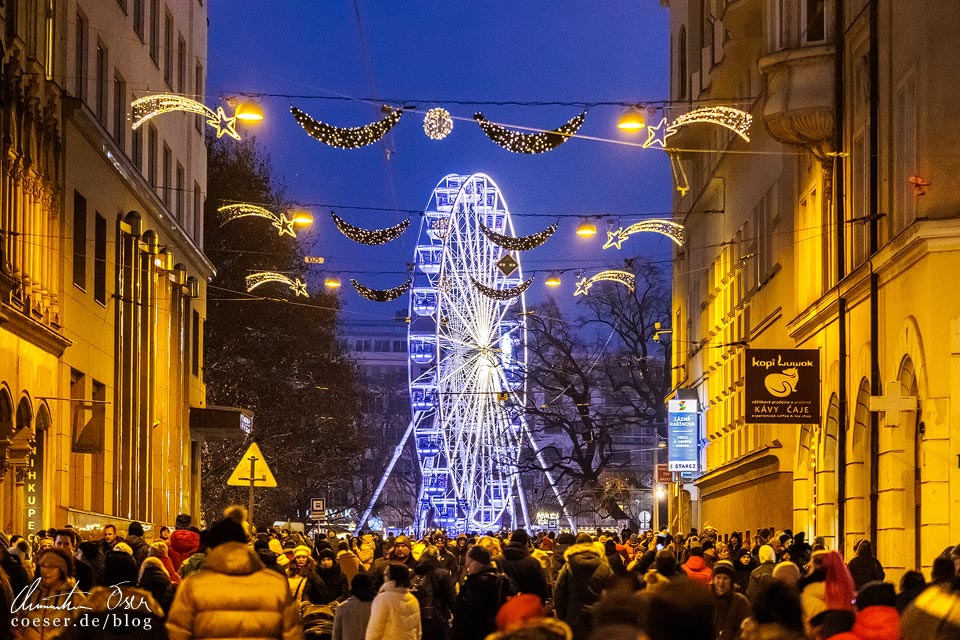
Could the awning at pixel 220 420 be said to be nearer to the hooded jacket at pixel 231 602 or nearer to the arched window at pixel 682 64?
the arched window at pixel 682 64

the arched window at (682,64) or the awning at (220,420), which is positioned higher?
the arched window at (682,64)

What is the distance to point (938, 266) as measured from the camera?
2320cm

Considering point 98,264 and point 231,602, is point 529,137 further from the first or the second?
point 231,602

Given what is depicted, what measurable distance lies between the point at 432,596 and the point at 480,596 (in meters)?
2.61

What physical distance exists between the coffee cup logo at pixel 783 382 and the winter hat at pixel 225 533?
20.9 meters

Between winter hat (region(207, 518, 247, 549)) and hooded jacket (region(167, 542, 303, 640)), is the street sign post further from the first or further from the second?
hooded jacket (region(167, 542, 303, 640))

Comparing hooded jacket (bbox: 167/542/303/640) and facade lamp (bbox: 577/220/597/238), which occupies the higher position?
facade lamp (bbox: 577/220/597/238)

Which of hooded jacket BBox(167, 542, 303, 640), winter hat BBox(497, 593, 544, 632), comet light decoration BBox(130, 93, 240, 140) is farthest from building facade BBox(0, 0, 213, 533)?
winter hat BBox(497, 593, 544, 632)

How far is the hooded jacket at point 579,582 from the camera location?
55.6 ft

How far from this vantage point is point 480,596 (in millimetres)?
15484

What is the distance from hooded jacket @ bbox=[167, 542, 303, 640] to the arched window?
4444cm

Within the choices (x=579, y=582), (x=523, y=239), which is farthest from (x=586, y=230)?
(x=579, y=582)

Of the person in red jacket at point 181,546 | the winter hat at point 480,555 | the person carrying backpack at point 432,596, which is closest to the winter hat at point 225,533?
the winter hat at point 480,555

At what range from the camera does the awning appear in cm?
5031
